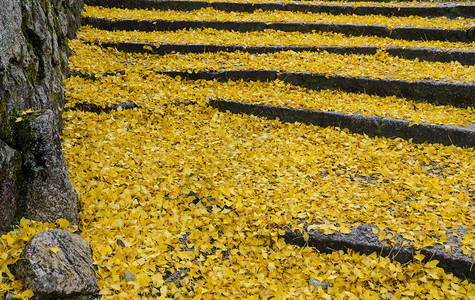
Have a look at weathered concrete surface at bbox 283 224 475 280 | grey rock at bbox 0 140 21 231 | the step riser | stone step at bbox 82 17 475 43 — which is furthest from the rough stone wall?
stone step at bbox 82 17 475 43

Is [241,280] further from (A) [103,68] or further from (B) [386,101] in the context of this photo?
(A) [103,68]

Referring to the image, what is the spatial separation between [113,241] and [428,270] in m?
2.36

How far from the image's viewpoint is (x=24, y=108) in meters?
2.89

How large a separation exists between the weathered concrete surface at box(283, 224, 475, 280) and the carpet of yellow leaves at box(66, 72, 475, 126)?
2392 millimetres

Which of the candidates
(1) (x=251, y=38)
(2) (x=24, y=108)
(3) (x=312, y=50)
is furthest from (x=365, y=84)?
(2) (x=24, y=108)

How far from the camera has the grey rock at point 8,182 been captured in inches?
87.4

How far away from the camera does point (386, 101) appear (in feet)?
17.7

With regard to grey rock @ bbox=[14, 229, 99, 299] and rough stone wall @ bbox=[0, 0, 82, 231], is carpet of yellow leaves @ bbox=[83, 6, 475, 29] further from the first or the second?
grey rock @ bbox=[14, 229, 99, 299]

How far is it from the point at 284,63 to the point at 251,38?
1.46 metres

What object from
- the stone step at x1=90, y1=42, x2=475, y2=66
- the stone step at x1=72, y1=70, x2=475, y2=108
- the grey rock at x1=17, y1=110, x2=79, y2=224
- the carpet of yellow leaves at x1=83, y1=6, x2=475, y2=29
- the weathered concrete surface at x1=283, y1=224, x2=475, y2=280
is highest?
the carpet of yellow leaves at x1=83, y1=6, x2=475, y2=29

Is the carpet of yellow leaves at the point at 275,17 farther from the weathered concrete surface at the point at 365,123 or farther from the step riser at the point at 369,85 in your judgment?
the weathered concrete surface at the point at 365,123

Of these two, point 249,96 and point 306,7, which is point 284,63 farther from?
point 306,7

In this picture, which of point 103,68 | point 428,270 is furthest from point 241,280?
point 103,68

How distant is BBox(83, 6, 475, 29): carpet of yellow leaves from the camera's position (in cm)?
742
